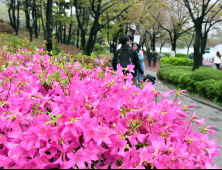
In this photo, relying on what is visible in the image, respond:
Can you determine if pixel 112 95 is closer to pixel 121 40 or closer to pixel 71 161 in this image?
pixel 71 161

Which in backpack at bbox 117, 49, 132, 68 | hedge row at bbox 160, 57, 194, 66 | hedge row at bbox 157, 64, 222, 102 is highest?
hedge row at bbox 160, 57, 194, 66

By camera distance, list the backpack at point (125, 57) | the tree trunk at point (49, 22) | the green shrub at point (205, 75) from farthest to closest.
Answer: the tree trunk at point (49, 22), the green shrub at point (205, 75), the backpack at point (125, 57)

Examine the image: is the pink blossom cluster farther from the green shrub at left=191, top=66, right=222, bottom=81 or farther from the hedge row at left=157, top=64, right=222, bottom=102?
the green shrub at left=191, top=66, right=222, bottom=81

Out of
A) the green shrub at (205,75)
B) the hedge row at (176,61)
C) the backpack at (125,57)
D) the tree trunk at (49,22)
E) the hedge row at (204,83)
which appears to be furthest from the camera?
the hedge row at (176,61)

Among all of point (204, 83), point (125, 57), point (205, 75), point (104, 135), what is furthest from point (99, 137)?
point (205, 75)

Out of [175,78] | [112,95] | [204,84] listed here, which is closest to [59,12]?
[175,78]

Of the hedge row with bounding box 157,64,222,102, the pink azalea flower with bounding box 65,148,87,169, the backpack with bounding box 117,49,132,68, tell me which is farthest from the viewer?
the hedge row with bounding box 157,64,222,102

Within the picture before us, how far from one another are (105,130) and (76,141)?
0.20 m

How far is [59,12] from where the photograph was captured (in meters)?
27.8

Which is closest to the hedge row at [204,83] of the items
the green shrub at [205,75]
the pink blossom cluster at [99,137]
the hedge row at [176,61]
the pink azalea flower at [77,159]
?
the green shrub at [205,75]

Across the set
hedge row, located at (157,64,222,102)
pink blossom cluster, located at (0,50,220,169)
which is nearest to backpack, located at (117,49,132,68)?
hedge row, located at (157,64,222,102)

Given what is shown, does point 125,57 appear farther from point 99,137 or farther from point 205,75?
point 205,75

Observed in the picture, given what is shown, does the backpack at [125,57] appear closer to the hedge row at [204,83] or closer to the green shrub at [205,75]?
the hedge row at [204,83]

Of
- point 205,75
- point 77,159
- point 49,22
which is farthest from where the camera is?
point 49,22
